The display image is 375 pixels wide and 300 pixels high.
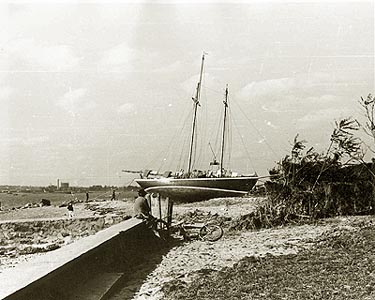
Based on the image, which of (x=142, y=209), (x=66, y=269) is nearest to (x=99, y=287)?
(x=66, y=269)

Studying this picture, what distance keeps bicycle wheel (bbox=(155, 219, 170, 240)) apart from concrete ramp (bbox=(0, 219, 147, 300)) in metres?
2.22

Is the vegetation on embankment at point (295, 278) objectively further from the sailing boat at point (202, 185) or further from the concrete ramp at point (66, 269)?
the sailing boat at point (202, 185)

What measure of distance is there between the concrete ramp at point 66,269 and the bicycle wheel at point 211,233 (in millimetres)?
2862

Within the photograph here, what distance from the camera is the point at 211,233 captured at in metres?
14.2

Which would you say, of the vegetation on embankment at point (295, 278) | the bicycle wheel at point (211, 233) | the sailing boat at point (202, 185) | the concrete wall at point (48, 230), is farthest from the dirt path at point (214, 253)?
the sailing boat at point (202, 185)

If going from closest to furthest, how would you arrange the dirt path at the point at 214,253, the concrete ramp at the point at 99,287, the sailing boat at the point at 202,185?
the concrete ramp at the point at 99,287
the dirt path at the point at 214,253
the sailing boat at the point at 202,185

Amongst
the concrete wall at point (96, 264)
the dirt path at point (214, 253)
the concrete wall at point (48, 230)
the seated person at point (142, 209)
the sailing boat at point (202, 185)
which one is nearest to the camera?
the concrete wall at point (96, 264)

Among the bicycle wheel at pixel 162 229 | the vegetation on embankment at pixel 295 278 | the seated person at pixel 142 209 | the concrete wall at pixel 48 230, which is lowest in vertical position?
the concrete wall at pixel 48 230

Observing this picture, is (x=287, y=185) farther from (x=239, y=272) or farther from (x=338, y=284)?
(x=338, y=284)

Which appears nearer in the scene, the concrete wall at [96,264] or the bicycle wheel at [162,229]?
the concrete wall at [96,264]

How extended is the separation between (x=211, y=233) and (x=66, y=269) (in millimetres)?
7281

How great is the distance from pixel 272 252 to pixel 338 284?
4.18 m

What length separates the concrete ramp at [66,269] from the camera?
6195mm

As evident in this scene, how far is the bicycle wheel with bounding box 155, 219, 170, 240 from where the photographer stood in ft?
46.6
